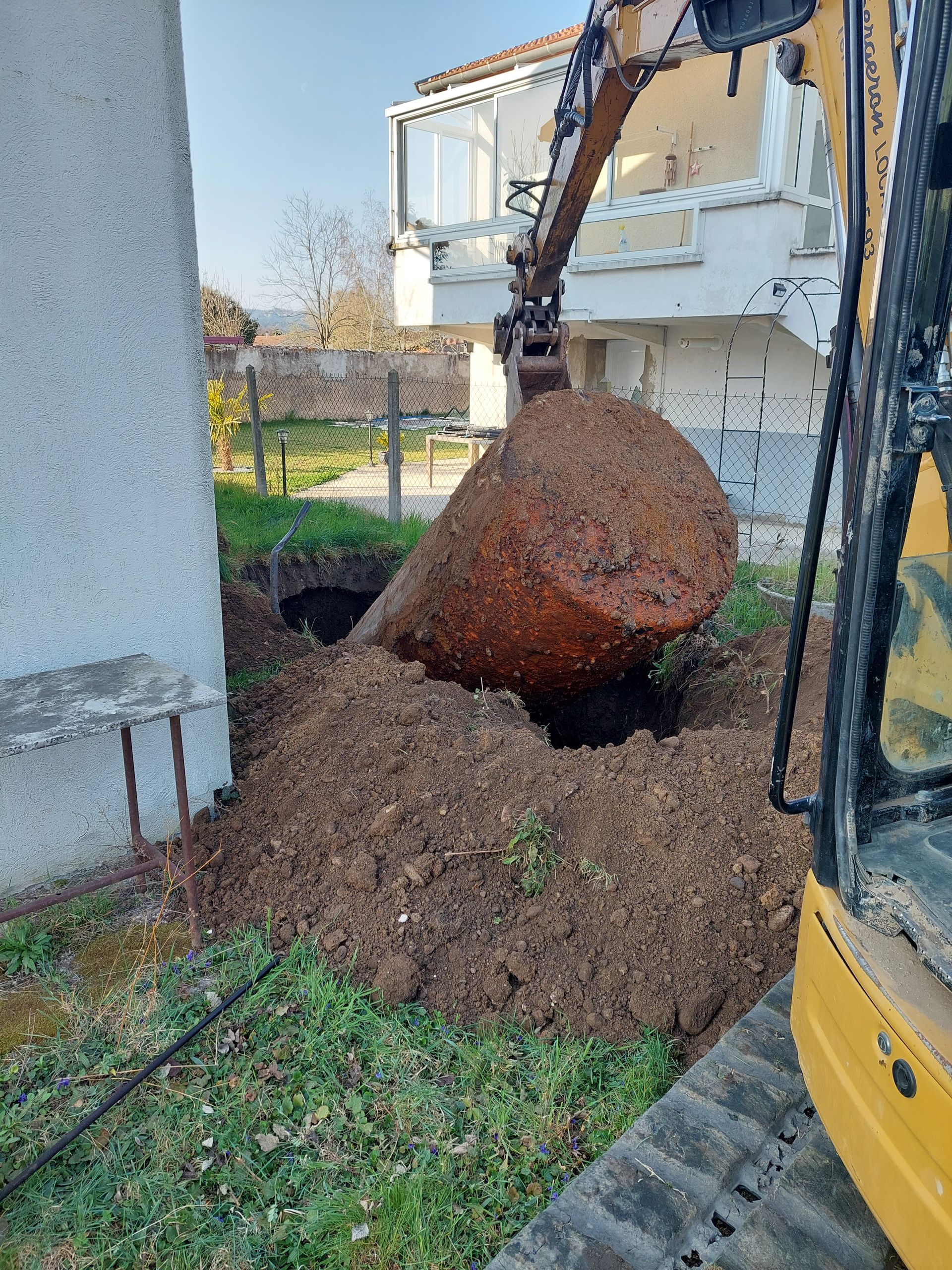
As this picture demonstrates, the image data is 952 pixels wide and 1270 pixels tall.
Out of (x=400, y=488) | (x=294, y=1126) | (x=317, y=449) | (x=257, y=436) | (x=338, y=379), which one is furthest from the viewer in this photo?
(x=338, y=379)

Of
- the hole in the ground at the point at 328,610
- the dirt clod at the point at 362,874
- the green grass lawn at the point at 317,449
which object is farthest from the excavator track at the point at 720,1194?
the green grass lawn at the point at 317,449

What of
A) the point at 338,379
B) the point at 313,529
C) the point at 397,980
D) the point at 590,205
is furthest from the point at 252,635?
the point at 338,379

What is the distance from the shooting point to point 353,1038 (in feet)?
8.37

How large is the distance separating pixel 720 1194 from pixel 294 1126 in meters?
1.08

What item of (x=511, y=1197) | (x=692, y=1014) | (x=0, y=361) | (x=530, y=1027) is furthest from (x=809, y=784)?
(x=0, y=361)

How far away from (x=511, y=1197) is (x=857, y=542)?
1.71m

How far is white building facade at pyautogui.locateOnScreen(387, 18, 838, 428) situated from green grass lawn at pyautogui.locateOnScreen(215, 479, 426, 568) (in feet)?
14.5

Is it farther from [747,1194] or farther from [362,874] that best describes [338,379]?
[747,1194]

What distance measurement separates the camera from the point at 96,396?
2996mm

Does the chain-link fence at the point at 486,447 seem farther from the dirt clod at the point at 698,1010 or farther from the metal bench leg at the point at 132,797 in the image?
the dirt clod at the point at 698,1010

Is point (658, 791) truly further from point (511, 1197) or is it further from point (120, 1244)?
point (120, 1244)

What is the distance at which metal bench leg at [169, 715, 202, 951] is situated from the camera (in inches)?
110

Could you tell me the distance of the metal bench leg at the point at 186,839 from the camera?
2.80 meters

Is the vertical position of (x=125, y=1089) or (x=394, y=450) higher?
(x=394, y=450)
